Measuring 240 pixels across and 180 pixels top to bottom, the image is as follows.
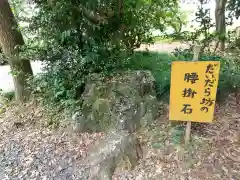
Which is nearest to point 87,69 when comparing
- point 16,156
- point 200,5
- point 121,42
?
point 121,42

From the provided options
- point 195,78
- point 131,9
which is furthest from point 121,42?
point 195,78

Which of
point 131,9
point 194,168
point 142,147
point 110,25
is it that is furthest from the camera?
point 131,9

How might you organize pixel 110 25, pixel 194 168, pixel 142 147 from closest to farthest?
pixel 194 168 → pixel 142 147 → pixel 110 25

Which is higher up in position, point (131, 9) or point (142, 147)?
point (131, 9)

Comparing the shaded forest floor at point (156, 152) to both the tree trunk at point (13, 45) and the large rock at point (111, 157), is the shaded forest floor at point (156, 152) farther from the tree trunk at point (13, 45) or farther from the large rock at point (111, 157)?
the tree trunk at point (13, 45)

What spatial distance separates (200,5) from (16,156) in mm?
3457

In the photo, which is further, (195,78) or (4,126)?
(4,126)

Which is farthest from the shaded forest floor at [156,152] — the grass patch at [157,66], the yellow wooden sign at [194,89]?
the yellow wooden sign at [194,89]

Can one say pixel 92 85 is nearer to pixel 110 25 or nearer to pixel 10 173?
pixel 110 25

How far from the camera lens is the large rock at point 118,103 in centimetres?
322

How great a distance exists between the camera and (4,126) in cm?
420

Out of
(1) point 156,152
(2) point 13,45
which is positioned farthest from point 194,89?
(2) point 13,45

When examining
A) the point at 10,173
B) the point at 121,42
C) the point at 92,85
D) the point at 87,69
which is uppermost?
the point at 121,42

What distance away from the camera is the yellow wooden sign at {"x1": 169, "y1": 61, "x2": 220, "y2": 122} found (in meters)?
2.36
